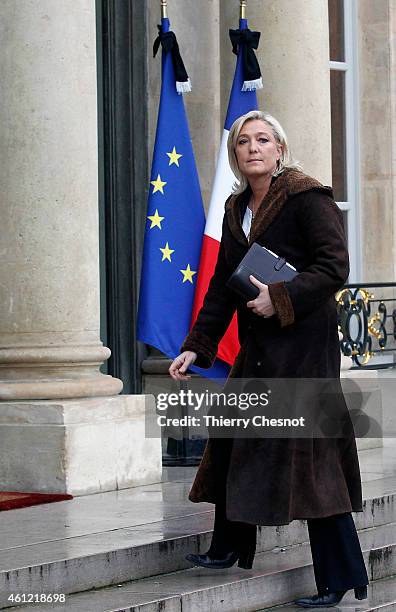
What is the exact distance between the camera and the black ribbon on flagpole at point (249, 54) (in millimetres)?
8969

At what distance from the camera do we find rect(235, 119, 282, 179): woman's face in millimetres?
5668

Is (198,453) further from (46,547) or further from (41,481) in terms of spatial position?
(46,547)

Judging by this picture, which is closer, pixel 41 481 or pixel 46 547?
pixel 46 547

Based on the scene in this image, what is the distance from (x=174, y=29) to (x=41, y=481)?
4.26m

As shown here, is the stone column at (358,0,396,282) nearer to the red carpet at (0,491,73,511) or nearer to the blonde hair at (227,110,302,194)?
the red carpet at (0,491,73,511)

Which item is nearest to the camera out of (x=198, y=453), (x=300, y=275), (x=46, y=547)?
(x=300, y=275)

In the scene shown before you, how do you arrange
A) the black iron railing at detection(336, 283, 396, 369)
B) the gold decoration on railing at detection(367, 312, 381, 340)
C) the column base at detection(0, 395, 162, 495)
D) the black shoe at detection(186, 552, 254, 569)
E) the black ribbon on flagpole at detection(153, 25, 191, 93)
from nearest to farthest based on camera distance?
the black shoe at detection(186, 552, 254, 569) → the column base at detection(0, 395, 162, 495) → the black ribbon on flagpole at detection(153, 25, 191, 93) → the black iron railing at detection(336, 283, 396, 369) → the gold decoration on railing at detection(367, 312, 381, 340)

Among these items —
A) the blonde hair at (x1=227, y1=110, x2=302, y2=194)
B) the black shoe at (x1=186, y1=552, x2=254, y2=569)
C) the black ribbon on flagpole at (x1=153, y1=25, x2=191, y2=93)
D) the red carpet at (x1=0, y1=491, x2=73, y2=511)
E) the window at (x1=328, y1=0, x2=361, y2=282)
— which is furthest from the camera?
the window at (x1=328, y1=0, x2=361, y2=282)

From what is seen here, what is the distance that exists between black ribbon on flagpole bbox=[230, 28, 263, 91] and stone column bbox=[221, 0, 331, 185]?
1.68 ft

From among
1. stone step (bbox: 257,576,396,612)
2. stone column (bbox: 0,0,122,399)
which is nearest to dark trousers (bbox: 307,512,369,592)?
stone step (bbox: 257,576,396,612)

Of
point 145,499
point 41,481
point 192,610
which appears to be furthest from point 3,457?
point 192,610

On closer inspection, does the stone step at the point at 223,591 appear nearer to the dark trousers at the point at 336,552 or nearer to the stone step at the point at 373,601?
the stone step at the point at 373,601

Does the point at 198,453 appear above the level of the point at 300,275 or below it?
below

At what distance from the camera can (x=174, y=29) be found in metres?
10.7
